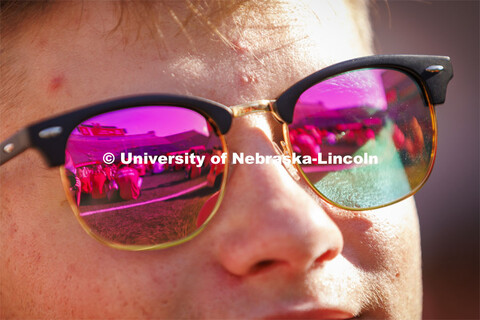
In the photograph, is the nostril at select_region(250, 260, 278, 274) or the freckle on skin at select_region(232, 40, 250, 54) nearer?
the nostril at select_region(250, 260, 278, 274)

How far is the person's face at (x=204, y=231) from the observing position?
3.25 feet

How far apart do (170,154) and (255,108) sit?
23 centimetres

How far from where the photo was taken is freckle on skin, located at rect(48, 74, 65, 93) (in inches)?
42.6

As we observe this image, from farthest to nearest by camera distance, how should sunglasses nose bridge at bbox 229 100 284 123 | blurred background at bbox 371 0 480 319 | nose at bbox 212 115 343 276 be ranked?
1. blurred background at bbox 371 0 480 319
2. sunglasses nose bridge at bbox 229 100 284 123
3. nose at bbox 212 115 343 276

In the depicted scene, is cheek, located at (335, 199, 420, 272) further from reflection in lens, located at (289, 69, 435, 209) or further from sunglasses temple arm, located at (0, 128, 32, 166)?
sunglasses temple arm, located at (0, 128, 32, 166)

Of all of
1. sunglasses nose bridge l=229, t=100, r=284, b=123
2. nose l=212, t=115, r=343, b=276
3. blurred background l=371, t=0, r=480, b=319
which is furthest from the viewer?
blurred background l=371, t=0, r=480, b=319

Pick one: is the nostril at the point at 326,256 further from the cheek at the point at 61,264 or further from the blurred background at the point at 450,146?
the blurred background at the point at 450,146

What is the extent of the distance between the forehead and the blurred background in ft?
7.38

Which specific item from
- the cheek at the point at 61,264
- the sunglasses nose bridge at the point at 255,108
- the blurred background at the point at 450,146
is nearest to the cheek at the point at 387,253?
the sunglasses nose bridge at the point at 255,108

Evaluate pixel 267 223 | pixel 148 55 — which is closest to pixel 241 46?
pixel 148 55

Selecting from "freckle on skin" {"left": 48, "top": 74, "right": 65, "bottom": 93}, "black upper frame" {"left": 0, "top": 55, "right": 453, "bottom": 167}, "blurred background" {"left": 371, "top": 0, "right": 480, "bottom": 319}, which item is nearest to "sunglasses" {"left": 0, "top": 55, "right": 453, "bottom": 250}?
"black upper frame" {"left": 0, "top": 55, "right": 453, "bottom": 167}

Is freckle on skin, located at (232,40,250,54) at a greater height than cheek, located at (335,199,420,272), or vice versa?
freckle on skin, located at (232,40,250,54)

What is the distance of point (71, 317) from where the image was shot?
1019 mm

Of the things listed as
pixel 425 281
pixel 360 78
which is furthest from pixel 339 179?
pixel 425 281
